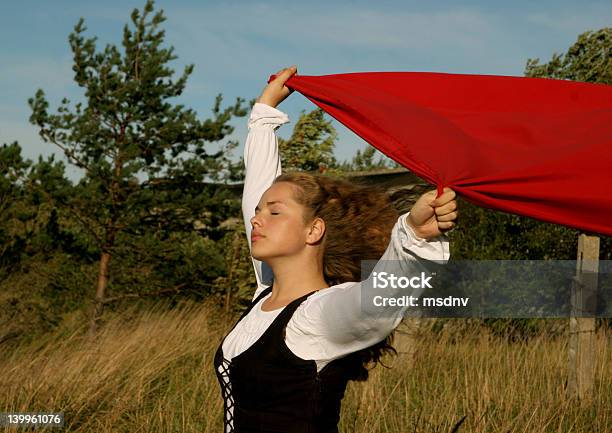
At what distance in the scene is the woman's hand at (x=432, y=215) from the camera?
6.00 feet

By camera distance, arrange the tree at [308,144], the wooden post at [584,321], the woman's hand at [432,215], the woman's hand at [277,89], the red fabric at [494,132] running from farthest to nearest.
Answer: the tree at [308,144], the wooden post at [584,321], the woman's hand at [277,89], the red fabric at [494,132], the woman's hand at [432,215]

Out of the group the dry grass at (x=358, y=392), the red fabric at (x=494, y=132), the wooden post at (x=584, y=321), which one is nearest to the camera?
the red fabric at (x=494, y=132)

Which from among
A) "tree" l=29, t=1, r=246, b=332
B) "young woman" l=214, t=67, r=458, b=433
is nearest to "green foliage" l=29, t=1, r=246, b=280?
"tree" l=29, t=1, r=246, b=332

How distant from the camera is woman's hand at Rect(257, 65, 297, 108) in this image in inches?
121

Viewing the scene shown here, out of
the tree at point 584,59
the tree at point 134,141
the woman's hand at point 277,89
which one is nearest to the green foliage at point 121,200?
the tree at point 134,141

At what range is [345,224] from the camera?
264 centimetres

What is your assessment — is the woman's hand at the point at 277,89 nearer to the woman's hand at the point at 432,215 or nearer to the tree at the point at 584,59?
the woman's hand at the point at 432,215

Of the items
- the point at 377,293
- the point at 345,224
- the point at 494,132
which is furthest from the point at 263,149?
the point at 377,293

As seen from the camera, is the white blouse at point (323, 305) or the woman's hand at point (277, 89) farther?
the woman's hand at point (277, 89)

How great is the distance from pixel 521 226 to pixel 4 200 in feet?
19.3

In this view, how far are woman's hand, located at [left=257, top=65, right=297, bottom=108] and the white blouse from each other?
0.04 meters

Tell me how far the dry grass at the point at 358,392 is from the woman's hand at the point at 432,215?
264 centimetres

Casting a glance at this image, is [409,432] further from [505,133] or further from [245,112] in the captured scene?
[245,112]

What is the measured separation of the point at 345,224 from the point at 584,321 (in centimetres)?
388
